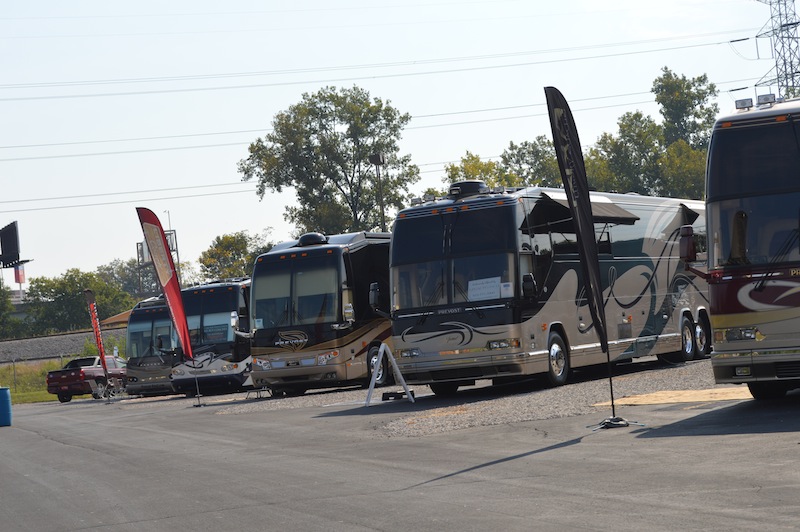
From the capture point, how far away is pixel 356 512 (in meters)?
9.11

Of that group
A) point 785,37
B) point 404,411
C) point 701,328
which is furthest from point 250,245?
point 404,411

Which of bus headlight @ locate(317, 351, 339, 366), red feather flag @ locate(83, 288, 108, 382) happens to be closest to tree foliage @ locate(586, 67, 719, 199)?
red feather flag @ locate(83, 288, 108, 382)

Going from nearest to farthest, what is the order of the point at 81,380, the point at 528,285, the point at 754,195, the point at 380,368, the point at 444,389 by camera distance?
the point at 754,195 < the point at 528,285 < the point at 444,389 < the point at 380,368 < the point at 81,380

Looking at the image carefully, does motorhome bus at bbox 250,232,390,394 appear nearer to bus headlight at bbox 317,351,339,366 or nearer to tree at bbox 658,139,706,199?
bus headlight at bbox 317,351,339,366

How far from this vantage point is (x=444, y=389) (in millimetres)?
22312

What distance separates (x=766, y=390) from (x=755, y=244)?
86.7 inches

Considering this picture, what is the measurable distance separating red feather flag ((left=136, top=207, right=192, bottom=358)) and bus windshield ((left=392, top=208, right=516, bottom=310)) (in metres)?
8.60

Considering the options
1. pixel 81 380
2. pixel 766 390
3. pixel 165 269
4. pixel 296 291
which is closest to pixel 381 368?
pixel 296 291

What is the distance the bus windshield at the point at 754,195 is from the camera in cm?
1385

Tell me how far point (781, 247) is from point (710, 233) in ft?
2.99

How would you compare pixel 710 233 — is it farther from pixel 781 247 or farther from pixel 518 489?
pixel 518 489

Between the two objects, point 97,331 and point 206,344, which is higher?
point 97,331

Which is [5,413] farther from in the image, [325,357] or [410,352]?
[410,352]

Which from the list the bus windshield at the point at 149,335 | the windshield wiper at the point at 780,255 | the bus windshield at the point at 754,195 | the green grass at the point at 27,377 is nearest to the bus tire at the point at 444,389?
the bus windshield at the point at 754,195
